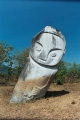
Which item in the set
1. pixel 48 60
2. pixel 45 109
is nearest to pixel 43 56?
pixel 48 60

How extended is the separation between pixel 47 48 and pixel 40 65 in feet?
2.31

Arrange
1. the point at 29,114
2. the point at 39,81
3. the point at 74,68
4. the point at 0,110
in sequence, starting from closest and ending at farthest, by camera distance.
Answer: the point at 29,114
the point at 0,110
the point at 39,81
the point at 74,68

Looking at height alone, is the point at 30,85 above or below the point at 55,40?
below

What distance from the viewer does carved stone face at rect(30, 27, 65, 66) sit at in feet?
33.8

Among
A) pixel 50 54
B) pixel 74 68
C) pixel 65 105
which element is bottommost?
pixel 74 68

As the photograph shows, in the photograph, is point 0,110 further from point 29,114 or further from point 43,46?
point 43,46

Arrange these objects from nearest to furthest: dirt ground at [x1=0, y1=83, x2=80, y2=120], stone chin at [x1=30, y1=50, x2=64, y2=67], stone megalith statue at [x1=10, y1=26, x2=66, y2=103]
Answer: dirt ground at [x1=0, y1=83, x2=80, y2=120] < stone megalith statue at [x1=10, y1=26, x2=66, y2=103] < stone chin at [x1=30, y1=50, x2=64, y2=67]

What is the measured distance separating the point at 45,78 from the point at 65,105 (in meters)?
1.49

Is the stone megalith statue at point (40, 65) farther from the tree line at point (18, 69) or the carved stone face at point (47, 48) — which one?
the tree line at point (18, 69)

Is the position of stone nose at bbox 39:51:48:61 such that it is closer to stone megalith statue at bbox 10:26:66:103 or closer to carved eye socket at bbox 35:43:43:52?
stone megalith statue at bbox 10:26:66:103

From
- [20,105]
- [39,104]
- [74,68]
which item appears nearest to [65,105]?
[39,104]

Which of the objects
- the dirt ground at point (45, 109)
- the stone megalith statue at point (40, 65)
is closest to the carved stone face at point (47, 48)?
the stone megalith statue at point (40, 65)

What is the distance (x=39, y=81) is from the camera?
10109 mm

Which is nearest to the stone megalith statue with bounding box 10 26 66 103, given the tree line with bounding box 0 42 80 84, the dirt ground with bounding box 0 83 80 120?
the dirt ground with bounding box 0 83 80 120
